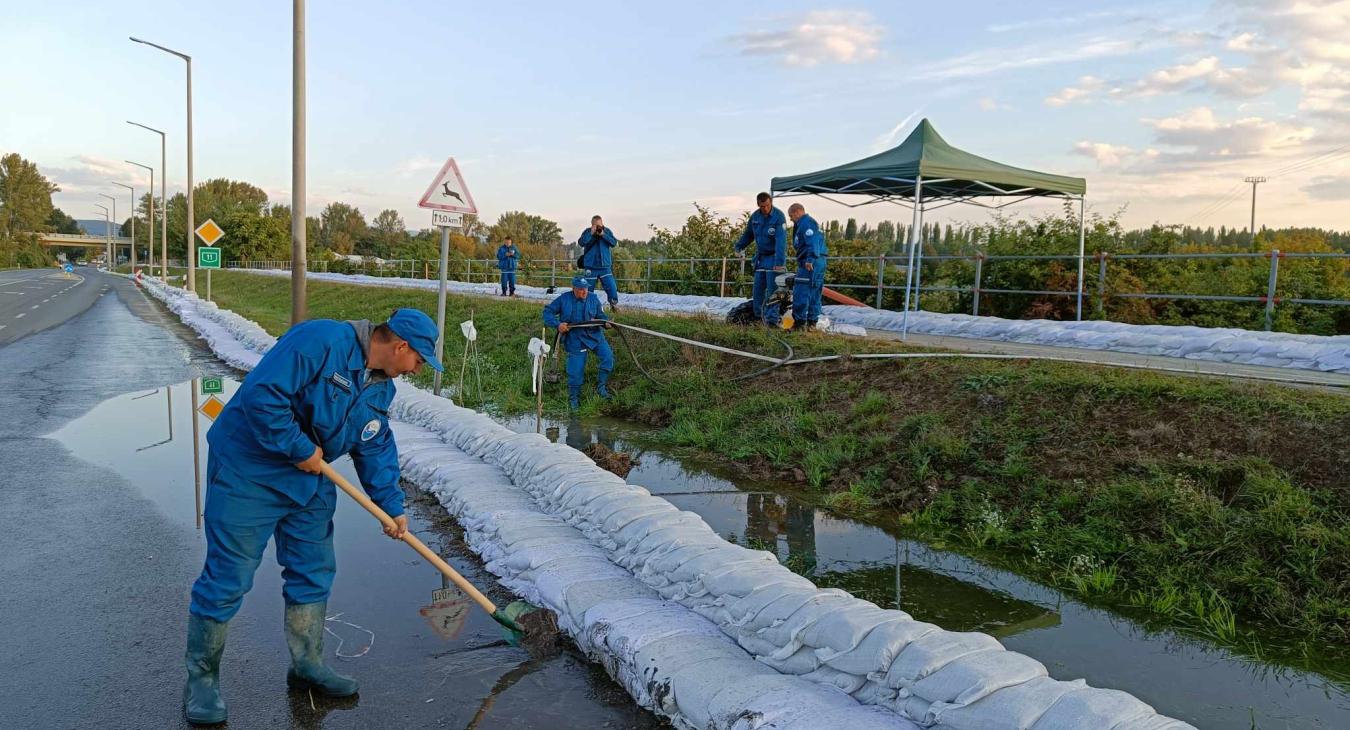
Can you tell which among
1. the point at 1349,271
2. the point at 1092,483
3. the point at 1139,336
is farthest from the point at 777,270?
the point at 1349,271

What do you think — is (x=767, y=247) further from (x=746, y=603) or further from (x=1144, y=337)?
(x=746, y=603)

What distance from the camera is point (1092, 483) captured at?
598cm

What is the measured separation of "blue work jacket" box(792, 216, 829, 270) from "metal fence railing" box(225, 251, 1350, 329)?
2.64 meters

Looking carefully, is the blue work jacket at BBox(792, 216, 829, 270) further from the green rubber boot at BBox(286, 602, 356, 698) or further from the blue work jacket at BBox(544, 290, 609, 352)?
the green rubber boot at BBox(286, 602, 356, 698)

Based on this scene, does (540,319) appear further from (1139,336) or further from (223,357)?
(1139,336)

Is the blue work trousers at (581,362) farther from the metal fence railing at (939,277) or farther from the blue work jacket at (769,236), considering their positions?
the metal fence railing at (939,277)

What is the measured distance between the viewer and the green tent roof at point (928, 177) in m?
11.3

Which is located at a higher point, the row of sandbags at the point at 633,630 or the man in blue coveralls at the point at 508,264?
the man in blue coveralls at the point at 508,264

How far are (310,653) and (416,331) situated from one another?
1347mm

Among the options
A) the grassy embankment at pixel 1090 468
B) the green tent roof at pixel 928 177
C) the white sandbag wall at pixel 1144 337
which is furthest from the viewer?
the green tent roof at pixel 928 177

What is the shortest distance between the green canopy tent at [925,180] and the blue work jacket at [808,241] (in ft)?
3.87

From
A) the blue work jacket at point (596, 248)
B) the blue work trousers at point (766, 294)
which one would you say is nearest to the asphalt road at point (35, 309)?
the blue work jacket at point (596, 248)

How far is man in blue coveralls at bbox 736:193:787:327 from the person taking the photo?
1184 centimetres

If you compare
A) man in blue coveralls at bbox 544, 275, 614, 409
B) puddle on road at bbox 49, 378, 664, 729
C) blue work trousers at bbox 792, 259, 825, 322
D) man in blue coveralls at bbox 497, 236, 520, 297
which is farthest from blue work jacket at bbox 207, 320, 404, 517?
man in blue coveralls at bbox 497, 236, 520, 297
